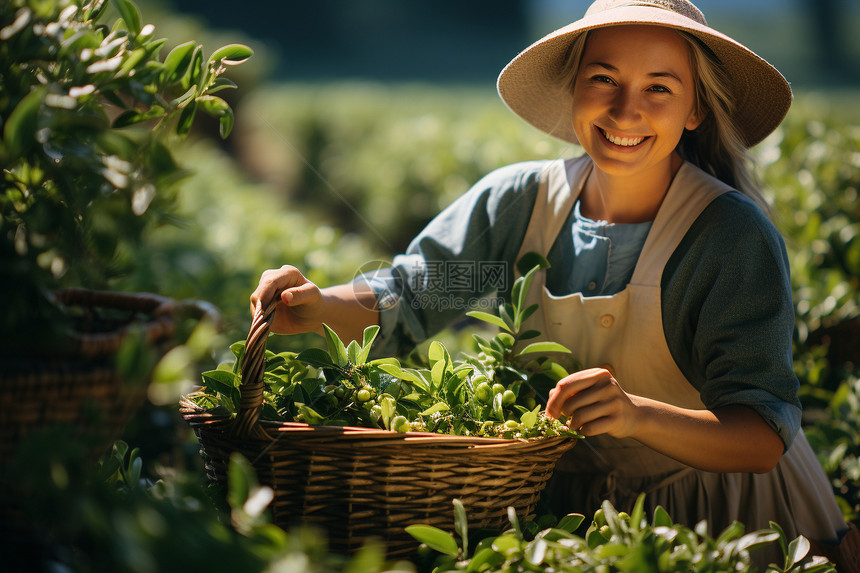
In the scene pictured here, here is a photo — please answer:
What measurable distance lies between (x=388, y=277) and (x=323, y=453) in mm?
563

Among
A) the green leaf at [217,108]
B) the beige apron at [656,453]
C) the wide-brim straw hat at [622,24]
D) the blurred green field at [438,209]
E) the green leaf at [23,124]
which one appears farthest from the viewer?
the blurred green field at [438,209]

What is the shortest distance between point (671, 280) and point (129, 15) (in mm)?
973

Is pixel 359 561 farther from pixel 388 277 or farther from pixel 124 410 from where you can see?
pixel 388 277

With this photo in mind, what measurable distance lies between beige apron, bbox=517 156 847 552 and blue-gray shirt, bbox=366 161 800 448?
34 millimetres

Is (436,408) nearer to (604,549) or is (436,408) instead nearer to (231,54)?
(604,549)

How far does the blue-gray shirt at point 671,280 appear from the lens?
1.19m

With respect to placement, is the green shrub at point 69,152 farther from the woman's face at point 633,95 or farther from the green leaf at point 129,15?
the woman's face at point 633,95

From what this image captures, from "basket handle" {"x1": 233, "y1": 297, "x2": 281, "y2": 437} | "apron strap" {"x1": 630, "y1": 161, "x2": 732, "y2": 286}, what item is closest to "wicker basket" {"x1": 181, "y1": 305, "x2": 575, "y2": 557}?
"basket handle" {"x1": 233, "y1": 297, "x2": 281, "y2": 437}

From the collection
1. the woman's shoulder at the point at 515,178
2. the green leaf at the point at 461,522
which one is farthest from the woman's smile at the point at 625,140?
the green leaf at the point at 461,522

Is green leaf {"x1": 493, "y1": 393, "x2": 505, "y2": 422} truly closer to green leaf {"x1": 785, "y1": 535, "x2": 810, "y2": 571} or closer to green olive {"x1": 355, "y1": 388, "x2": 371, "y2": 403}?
green olive {"x1": 355, "y1": 388, "x2": 371, "y2": 403}

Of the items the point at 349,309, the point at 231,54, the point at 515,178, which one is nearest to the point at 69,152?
the point at 231,54

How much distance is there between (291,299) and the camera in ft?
3.90

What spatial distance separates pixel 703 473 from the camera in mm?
1395

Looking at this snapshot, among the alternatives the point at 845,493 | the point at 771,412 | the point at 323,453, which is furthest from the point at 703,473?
the point at 323,453
